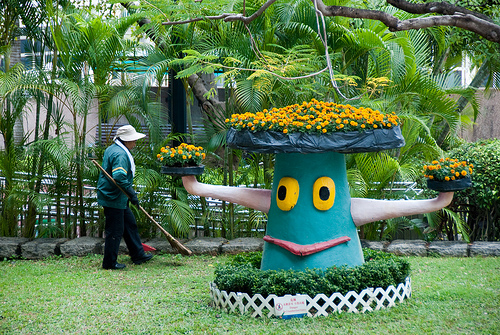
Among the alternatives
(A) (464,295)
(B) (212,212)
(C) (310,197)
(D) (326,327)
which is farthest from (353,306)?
(B) (212,212)

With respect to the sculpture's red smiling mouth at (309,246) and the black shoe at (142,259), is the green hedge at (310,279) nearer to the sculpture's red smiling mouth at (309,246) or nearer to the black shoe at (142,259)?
the sculpture's red smiling mouth at (309,246)

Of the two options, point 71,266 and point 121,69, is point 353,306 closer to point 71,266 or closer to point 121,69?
point 71,266

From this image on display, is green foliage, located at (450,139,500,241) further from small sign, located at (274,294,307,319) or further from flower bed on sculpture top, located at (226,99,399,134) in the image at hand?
small sign, located at (274,294,307,319)

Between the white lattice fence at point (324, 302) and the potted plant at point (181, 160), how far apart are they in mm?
1255

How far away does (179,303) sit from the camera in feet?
17.4

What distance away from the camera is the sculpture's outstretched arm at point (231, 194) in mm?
5434

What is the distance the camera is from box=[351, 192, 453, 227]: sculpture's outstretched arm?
500cm

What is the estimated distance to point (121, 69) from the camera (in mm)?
8086

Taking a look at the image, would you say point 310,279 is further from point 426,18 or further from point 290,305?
point 426,18

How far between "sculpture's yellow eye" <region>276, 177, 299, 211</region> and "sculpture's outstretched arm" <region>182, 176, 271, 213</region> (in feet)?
1.05

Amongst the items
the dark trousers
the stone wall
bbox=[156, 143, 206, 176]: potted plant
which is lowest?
the stone wall

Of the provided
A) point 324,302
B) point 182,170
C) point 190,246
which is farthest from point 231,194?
point 190,246

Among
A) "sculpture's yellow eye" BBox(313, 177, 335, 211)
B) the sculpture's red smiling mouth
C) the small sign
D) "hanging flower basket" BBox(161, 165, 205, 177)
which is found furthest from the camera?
"hanging flower basket" BBox(161, 165, 205, 177)

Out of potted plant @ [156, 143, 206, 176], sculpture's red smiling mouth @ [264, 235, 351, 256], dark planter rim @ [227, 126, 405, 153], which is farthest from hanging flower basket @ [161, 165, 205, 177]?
sculpture's red smiling mouth @ [264, 235, 351, 256]
